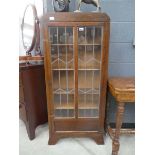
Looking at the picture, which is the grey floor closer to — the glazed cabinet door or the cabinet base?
the cabinet base

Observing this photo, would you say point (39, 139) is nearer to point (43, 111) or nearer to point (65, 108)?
point (43, 111)

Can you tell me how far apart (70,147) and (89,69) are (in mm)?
836

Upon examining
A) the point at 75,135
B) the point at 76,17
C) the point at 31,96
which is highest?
the point at 76,17

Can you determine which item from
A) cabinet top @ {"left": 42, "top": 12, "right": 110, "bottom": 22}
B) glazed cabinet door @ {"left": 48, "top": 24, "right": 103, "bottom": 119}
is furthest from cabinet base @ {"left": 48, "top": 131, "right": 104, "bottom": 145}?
cabinet top @ {"left": 42, "top": 12, "right": 110, "bottom": 22}

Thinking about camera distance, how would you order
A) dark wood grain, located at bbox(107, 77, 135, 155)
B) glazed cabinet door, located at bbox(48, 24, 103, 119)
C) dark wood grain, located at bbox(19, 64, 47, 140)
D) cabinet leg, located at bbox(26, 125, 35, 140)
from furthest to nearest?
cabinet leg, located at bbox(26, 125, 35, 140) < dark wood grain, located at bbox(19, 64, 47, 140) < glazed cabinet door, located at bbox(48, 24, 103, 119) < dark wood grain, located at bbox(107, 77, 135, 155)

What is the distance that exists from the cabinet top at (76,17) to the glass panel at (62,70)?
0.09m

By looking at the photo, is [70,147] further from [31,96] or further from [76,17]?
[76,17]

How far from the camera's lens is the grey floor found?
188 cm

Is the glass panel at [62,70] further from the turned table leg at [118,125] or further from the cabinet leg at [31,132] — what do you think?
the turned table leg at [118,125]

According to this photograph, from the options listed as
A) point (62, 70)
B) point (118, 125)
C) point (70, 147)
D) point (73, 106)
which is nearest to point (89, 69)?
point (62, 70)

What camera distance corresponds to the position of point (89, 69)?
1892 millimetres

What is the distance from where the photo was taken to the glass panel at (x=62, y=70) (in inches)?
70.4
